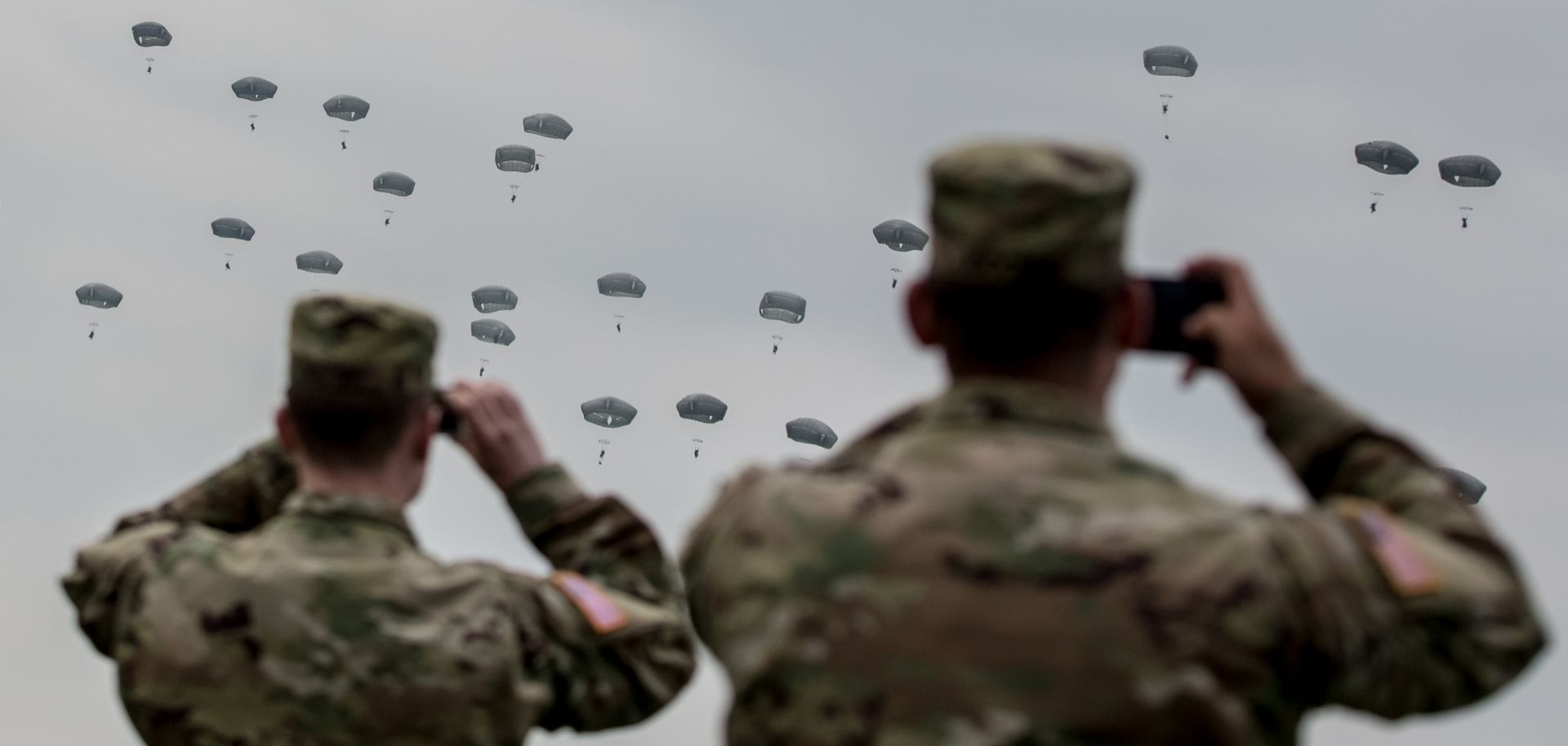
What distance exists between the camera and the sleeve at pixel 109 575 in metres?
10.1

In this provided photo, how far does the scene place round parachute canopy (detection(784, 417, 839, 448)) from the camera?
417 feet

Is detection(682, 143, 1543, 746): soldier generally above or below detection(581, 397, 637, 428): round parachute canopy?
above

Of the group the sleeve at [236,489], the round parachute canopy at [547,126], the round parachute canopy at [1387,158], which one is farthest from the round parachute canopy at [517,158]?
the sleeve at [236,489]

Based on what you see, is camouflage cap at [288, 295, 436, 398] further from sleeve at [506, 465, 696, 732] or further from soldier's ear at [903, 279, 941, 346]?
soldier's ear at [903, 279, 941, 346]

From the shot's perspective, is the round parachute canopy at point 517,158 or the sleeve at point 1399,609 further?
the round parachute canopy at point 517,158

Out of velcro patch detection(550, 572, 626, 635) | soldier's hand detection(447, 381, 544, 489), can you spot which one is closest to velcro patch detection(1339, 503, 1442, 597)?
velcro patch detection(550, 572, 626, 635)

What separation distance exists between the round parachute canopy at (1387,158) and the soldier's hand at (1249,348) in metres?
123

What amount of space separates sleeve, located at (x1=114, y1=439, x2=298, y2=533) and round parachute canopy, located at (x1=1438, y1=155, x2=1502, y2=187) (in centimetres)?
12323

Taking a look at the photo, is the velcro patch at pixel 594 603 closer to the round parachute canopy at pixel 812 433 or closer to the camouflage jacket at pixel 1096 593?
the camouflage jacket at pixel 1096 593

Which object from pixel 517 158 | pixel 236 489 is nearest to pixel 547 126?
pixel 517 158

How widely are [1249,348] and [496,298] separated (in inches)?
4780

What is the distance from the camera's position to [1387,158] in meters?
128

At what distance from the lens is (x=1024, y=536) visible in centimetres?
708

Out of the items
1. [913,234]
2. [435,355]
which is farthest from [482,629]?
[913,234]
